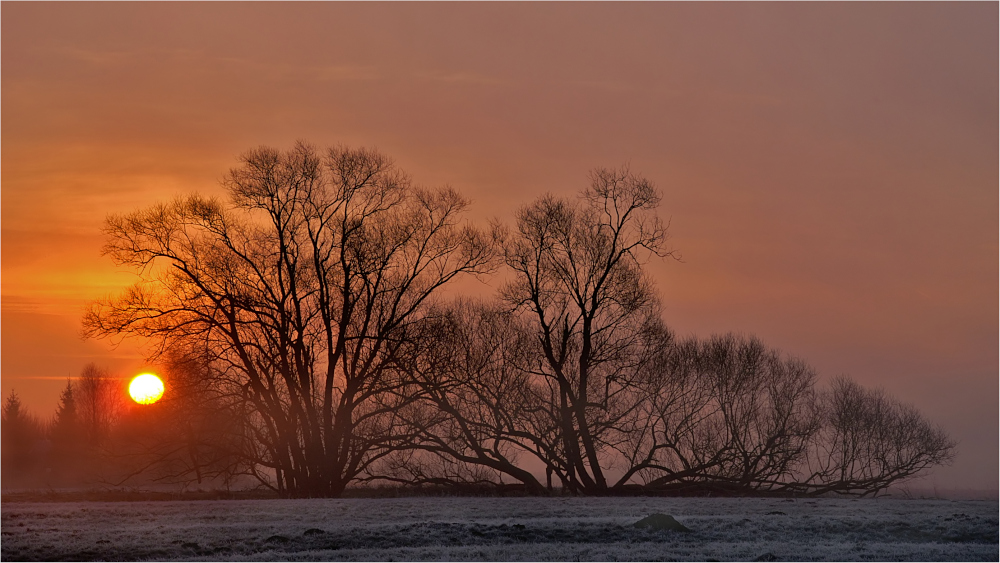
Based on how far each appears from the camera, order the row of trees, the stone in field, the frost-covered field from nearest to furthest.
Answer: the frost-covered field, the stone in field, the row of trees

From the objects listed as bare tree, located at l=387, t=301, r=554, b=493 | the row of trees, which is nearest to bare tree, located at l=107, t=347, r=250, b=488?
bare tree, located at l=387, t=301, r=554, b=493

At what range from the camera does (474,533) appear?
16.0 meters

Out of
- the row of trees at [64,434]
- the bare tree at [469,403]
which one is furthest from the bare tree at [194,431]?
the row of trees at [64,434]

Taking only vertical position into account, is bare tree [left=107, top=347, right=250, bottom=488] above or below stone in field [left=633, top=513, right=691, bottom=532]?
above

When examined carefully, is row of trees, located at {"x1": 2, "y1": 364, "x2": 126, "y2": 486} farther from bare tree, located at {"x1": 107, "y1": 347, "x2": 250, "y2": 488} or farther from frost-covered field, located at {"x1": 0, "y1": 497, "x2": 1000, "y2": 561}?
frost-covered field, located at {"x1": 0, "y1": 497, "x2": 1000, "y2": 561}

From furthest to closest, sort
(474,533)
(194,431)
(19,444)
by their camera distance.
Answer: (19,444) → (194,431) → (474,533)

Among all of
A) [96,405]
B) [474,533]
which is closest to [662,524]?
[474,533]

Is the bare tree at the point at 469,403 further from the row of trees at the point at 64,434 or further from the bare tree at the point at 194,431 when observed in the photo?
the row of trees at the point at 64,434

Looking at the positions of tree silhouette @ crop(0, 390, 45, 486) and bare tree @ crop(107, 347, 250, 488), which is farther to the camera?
tree silhouette @ crop(0, 390, 45, 486)

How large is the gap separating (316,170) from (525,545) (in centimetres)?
1913

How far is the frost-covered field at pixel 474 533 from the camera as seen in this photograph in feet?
46.6

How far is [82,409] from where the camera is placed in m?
78.6

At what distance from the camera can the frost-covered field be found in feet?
46.6

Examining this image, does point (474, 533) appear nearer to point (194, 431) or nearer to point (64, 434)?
point (194, 431)
